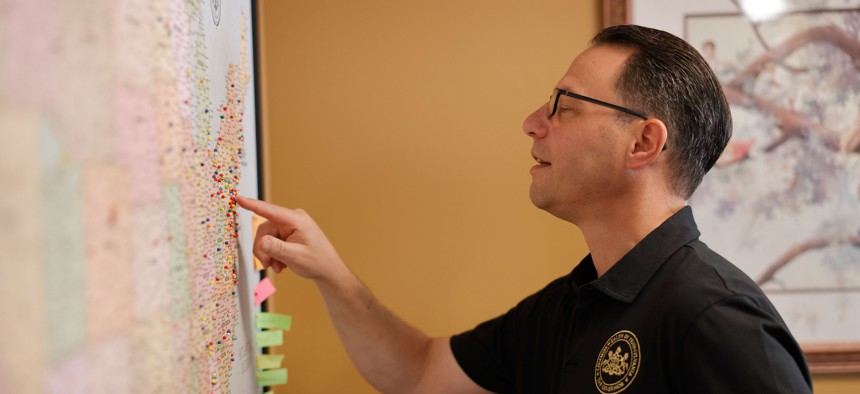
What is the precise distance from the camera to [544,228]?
158 centimetres

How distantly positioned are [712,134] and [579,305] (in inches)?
13.6

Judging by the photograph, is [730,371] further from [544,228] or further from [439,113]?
[439,113]

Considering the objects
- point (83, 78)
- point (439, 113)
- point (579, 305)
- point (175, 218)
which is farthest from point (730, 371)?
point (439, 113)

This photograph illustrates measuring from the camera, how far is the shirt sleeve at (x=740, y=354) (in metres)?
0.85

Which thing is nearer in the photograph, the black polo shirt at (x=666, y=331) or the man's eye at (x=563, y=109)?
the black polo shirt at (x=666, y=331)

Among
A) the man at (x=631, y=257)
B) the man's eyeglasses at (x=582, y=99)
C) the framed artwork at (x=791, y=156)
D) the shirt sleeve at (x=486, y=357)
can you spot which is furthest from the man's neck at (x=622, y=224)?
the framed artwork at (x=791, y=156)

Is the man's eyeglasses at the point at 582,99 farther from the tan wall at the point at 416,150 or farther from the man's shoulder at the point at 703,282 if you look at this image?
the tan wall at the point at 416,150

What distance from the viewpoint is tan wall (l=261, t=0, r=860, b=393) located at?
61.1 inches

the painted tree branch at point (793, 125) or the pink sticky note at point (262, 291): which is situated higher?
the painted tree branch at point (793, 125)

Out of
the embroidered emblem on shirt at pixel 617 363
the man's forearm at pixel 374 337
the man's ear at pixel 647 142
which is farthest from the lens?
the man's forearm at pixel 374 337

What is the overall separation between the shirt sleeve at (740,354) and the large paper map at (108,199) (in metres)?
0.59

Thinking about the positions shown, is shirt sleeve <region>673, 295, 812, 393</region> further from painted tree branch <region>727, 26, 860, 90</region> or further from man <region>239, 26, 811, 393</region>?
painted tree branch <region>727, 26, 860, 90</region>

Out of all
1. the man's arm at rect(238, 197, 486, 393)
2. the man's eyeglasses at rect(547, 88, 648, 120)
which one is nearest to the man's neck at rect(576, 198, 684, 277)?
the man's eyeglasses at rect(547, 88, 648, 120)

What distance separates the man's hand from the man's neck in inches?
17.3
